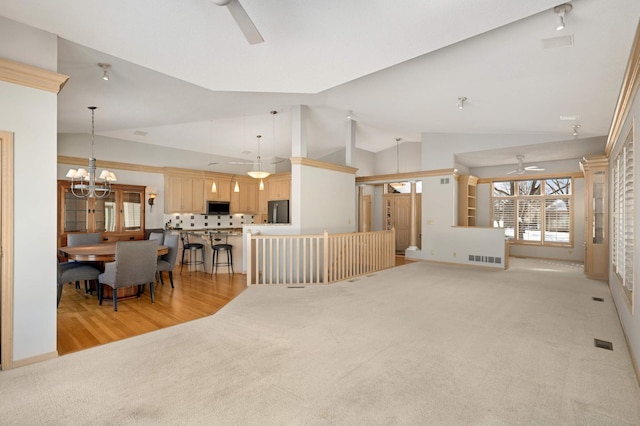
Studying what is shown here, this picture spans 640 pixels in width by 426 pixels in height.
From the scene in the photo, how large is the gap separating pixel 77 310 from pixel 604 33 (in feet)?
21.0

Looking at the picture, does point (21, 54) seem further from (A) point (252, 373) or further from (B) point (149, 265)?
(A) point (252, 373)

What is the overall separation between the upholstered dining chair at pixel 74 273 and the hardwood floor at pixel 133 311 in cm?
34

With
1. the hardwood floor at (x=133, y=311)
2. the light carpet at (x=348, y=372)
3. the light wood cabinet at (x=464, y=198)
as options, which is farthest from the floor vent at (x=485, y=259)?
the hardwood floor at (x=133, y=311)

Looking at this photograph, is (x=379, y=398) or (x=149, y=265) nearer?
(x=379, y=398)

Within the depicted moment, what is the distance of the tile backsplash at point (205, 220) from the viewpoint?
26.7 feet

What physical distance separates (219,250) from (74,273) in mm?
2521

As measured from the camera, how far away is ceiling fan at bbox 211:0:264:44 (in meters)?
1.88

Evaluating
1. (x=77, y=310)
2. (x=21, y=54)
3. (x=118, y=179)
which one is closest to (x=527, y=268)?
(x=77, y=310)

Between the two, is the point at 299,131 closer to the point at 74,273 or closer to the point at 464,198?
the point at 74,273

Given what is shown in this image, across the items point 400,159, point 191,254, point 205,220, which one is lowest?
point 191,254

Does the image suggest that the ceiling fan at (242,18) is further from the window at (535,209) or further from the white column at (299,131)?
the window at (535,209)

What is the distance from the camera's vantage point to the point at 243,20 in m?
1.98

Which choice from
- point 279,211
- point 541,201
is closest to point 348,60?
point 279,211

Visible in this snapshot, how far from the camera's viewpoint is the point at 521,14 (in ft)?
7.86
